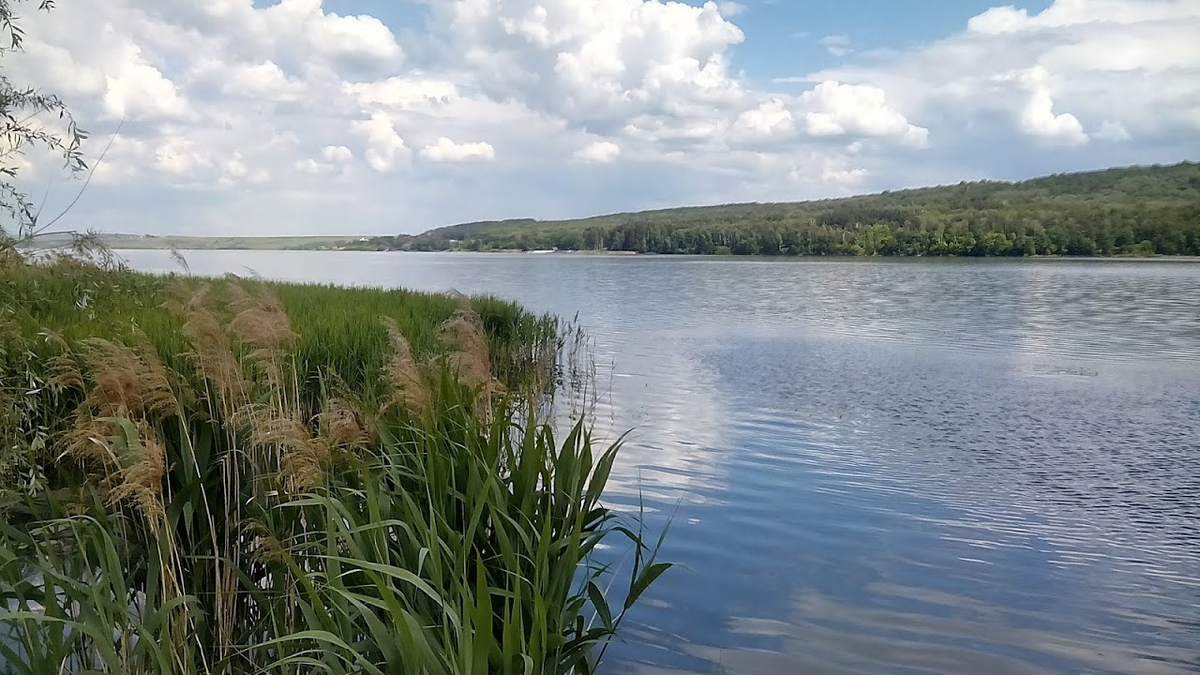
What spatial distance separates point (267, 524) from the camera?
498 cm

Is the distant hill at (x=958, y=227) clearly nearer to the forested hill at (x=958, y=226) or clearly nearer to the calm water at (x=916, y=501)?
the forested hill at (x=958, y=226)

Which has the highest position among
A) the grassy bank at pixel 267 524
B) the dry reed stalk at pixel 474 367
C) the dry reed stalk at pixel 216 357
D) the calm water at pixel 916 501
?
the dry reed stalk at pixel 216 357

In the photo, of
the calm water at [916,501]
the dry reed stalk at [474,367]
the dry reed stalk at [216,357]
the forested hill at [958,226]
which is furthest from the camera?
the forested hill at [958,226]

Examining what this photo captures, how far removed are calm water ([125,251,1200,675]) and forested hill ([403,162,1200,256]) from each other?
223ft

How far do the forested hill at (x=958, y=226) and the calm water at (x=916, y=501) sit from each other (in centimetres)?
6792

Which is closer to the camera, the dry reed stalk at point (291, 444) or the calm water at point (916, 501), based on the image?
the dry reed stalk at point (291, 444)

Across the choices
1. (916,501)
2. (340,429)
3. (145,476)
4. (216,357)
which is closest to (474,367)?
(340,429)

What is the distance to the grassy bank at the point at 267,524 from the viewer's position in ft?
12.2

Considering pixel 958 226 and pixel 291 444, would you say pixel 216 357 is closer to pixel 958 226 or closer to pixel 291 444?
pixel 291 444

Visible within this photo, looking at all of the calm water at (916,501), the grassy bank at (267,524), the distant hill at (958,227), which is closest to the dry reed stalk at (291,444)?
the grassy bank at (267,524)

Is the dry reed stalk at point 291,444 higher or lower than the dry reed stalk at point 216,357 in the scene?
lower

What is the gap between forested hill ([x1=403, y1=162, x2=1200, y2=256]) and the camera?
83.2 meters

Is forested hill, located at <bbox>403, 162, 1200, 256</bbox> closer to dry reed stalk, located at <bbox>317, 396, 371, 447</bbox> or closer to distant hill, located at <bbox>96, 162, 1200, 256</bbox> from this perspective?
distant hill, located at <bbox>96, 162, 1200, 256</bbox>

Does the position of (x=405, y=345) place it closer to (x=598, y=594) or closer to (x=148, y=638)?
(x=598, y=594)
